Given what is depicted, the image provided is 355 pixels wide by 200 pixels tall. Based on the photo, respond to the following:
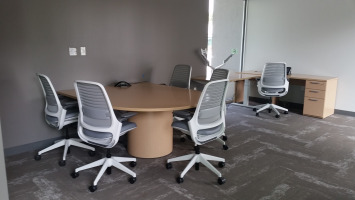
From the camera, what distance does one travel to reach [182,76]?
4.62m

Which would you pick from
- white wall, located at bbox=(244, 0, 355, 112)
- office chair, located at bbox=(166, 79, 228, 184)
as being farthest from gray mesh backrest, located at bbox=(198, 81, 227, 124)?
white wall, located at bbox=(244, 0, 355, 112)

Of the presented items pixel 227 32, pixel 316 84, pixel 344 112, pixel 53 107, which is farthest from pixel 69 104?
pixel 344 112

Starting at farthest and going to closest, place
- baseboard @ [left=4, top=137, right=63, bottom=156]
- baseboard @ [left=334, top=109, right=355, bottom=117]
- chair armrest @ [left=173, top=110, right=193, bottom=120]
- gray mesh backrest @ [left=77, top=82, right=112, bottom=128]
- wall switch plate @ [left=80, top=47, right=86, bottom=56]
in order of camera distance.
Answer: baseboard @ [left=334, top=109, right=355, bottom=117]
wall switch plate @ [left=80, top=47, right=86, bottom=56]
baseboard @ [left=4, top=137, right=63, bottom=156]
chair armrest @ [left=173, top=110, right=193, bottom=120]
gray mesh backrest @ [left=77, top=82, right=112, bottom=128]

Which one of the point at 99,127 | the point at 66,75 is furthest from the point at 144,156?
the point at 66,75

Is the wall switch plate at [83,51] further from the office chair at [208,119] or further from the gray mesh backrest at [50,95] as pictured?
the office chair at [208,119]

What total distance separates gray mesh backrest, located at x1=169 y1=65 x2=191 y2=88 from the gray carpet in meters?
0.88

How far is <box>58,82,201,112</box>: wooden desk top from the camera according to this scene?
2.80 m

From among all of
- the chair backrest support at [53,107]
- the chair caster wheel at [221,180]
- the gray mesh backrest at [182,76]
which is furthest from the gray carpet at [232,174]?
the gray mesh backrest at [182,76]

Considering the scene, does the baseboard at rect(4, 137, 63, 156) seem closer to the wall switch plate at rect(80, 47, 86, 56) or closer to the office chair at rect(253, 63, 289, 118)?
the wall switch plate at rect(80, 47, 86, 56)

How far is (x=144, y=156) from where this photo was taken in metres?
3.45

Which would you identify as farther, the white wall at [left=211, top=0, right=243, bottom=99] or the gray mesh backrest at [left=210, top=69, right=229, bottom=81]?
the white wall at [left=211, top=0, right=243, bottom=99]

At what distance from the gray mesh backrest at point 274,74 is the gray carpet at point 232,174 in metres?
1.43

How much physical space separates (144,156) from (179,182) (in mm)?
754

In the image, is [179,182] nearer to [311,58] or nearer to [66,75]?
[66,75]
